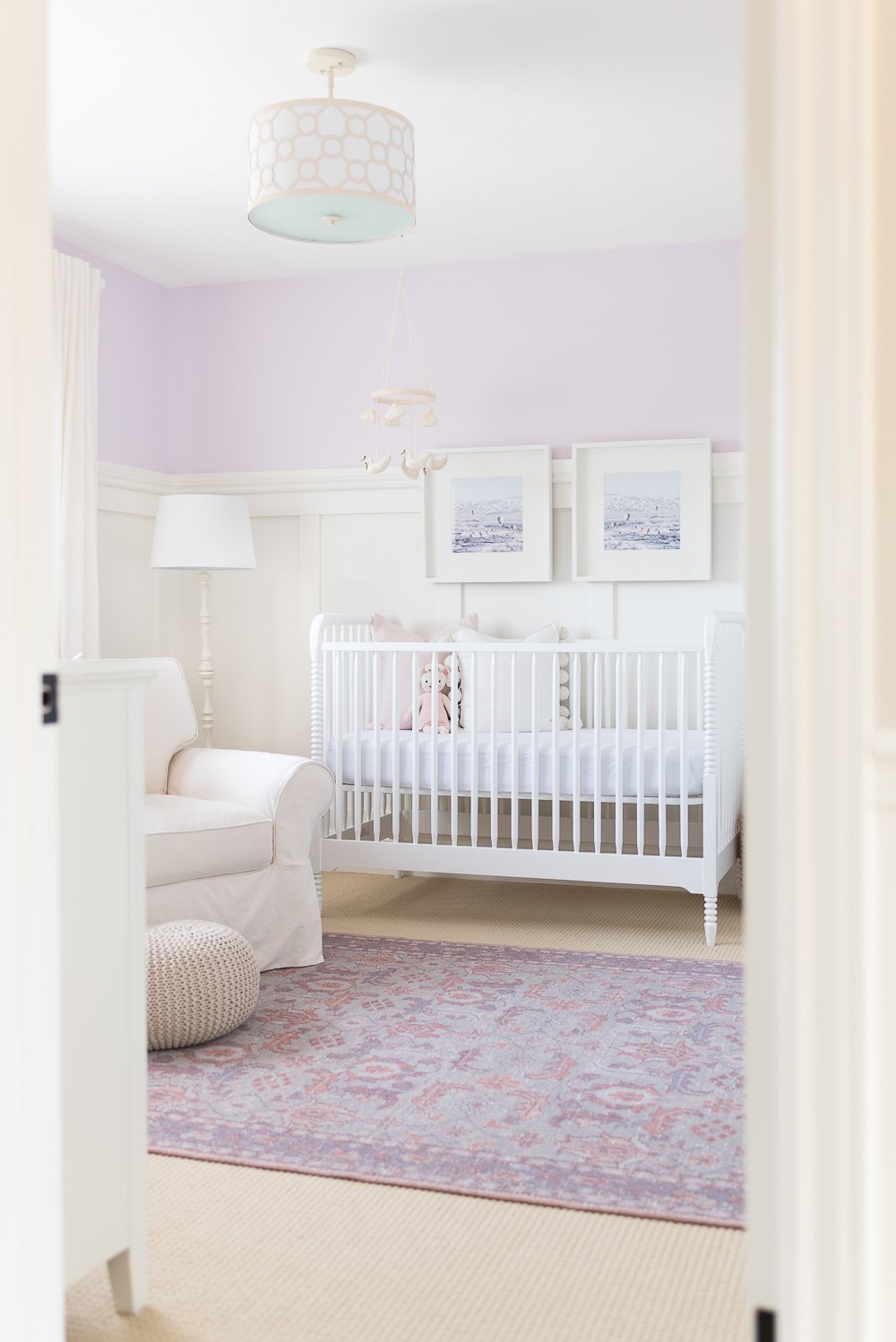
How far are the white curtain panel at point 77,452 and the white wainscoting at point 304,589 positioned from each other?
289mm

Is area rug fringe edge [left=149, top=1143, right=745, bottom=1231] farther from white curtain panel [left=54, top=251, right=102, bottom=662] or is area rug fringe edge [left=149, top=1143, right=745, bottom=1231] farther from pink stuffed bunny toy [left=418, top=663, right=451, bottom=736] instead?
white curtain panel [left=54, top=251, right=102, bottom=662]

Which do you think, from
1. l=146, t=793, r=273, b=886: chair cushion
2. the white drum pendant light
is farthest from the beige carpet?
the white drum pendant light

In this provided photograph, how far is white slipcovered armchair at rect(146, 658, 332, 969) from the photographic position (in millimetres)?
3125

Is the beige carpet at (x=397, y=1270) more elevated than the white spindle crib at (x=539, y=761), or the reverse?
the white spindle crib at (x=539, y=761)

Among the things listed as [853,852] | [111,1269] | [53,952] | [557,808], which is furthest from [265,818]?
[853,852]

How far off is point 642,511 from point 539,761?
115 centimetres

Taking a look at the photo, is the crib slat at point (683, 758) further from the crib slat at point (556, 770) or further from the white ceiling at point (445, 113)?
the white ceiling at point (445, 113)

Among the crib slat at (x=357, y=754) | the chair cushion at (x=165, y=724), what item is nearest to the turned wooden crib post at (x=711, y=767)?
the crib slat at (x=357, y=754)

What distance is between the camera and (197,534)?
443cm

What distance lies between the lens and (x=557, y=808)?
145 inches

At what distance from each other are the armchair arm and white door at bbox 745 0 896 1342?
242 cm

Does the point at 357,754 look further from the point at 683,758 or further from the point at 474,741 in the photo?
the point at 683,758

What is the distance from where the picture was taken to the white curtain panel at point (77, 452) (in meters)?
4.14

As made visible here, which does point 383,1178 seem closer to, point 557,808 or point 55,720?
point 55,720
